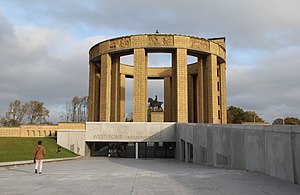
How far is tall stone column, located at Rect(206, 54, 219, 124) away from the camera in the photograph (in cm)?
3350

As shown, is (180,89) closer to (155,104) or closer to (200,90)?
(200,90)

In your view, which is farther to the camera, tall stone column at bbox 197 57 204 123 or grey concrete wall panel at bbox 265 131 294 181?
tall stone column at bbox 197 57 204 123

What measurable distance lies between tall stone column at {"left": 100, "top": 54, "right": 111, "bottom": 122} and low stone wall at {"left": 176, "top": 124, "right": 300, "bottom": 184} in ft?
64.1

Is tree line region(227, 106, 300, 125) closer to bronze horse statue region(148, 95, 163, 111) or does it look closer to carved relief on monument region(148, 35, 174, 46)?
bronze horse statue region(148, 95, 163, 111)

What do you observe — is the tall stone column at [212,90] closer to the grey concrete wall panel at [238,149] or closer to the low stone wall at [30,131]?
the low stone wall at [30,131]

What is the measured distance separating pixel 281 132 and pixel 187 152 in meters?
15.6

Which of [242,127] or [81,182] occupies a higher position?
[242,127]

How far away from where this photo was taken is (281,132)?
711cm

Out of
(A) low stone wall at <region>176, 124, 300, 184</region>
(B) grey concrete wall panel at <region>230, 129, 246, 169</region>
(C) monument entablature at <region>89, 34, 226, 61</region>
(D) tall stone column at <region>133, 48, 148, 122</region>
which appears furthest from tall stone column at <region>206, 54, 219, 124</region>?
(B) grey concrete wall panel at <region>230, 129, 246, 169</region>

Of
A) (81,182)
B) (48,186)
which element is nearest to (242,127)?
(81,182)

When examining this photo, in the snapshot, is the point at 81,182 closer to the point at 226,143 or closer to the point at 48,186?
the point at 48,186

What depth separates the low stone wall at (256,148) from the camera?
6.65 metres

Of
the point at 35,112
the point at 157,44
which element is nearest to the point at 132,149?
the point at 157,44

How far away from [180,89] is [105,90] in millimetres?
9279
